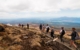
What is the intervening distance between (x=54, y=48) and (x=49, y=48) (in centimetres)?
104

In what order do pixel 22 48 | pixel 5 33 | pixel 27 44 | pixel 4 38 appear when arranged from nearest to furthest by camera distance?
pixel 22 48
pixel 27 44
pixel 4 38
pixel 5 33

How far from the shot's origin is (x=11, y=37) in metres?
24.1

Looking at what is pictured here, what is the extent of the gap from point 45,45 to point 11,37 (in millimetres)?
5700

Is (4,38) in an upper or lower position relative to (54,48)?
upper

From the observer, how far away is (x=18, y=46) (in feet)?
68.4

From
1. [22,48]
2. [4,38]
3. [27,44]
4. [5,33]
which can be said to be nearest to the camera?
[22,48]

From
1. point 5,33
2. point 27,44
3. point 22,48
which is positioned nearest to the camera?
point 22,48

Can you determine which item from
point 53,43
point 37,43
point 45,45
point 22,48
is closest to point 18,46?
point 22,48

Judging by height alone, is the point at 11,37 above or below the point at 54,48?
above

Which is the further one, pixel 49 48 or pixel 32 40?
pixel 32 40

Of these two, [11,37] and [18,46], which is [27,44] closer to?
[18,46]

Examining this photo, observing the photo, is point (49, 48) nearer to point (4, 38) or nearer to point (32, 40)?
point (32, 40)

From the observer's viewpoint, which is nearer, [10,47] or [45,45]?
[10,47]

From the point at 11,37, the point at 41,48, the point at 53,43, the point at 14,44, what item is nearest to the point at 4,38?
the point at 11,37
